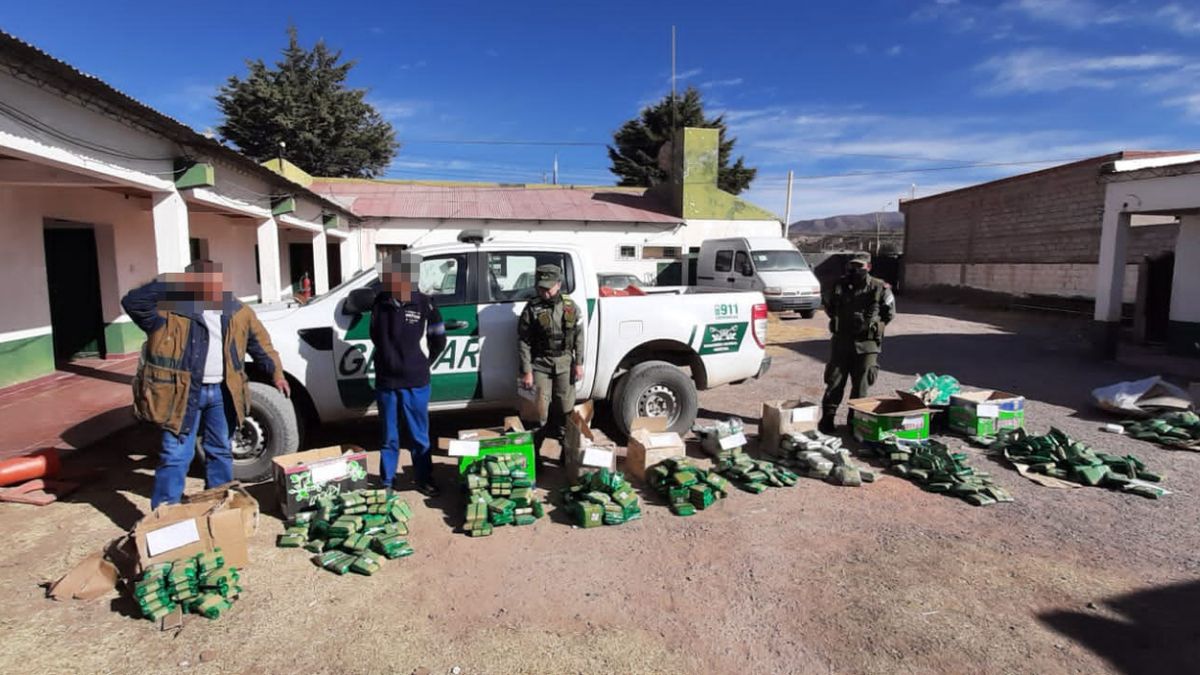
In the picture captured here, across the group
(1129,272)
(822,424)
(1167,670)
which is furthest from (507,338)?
(1129,272)

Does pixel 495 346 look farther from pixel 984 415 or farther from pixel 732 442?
pixel 984 415

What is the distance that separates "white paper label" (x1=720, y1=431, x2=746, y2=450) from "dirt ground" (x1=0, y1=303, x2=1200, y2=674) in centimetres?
64

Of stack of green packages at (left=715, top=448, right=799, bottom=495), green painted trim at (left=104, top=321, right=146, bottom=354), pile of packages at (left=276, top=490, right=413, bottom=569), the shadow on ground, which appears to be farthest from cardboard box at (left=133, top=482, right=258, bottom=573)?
green painted trim at (left=104, top=321, right=146, bottom=354)

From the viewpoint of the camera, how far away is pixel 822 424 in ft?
21.1

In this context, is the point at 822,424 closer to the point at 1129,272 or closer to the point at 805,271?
the point at 805,271

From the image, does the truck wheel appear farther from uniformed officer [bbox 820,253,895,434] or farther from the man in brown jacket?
uniformed officer [bbox 820,253,895,434]

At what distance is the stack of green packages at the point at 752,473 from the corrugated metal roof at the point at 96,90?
6378 millimetres

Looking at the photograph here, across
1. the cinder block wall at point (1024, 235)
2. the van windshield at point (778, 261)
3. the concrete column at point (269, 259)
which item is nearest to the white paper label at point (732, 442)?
the concrete column at point (269, 259)

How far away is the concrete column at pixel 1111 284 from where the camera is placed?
34.5ft

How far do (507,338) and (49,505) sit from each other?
11.4 feet

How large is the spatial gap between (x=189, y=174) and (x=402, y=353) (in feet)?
17.7

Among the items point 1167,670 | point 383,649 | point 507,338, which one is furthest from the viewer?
point 507,338

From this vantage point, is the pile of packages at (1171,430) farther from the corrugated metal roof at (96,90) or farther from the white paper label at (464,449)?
the corrugated metal roof at (96,90)

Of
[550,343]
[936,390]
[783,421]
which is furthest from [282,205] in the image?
[936,390]
